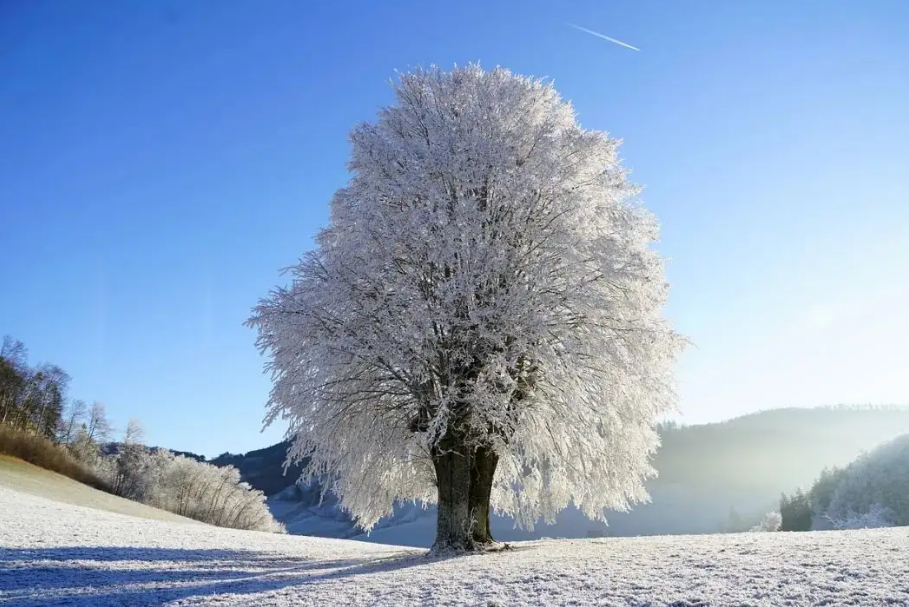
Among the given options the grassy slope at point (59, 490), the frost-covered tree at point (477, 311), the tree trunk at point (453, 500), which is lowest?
the grassy slope at point (59, 490)

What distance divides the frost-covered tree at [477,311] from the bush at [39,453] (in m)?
47.4

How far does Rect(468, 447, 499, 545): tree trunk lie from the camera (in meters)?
15.8

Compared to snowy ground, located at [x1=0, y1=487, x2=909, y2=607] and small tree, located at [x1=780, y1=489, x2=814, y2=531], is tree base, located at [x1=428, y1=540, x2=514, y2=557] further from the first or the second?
small tree, located at [x1=780, y1=489, x2=814, y2=531]

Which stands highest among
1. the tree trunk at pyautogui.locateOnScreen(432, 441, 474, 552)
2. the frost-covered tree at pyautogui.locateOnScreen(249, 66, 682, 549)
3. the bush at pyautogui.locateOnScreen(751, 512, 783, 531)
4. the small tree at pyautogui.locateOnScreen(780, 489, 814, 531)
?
the frost-covered tree at pyautogui.locateOnScreen(249, 66, 682, 549)

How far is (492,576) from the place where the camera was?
10.4 metres

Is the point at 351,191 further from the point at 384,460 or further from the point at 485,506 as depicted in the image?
the point at 485,506

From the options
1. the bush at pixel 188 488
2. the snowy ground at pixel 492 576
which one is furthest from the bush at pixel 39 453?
the snowy ground at pixel 492 576

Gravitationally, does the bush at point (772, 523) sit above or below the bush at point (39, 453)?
below

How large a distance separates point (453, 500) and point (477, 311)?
5.20 meters

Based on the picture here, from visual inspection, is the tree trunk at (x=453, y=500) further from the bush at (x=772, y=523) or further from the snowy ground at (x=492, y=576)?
the bush at (x=772, y=523)

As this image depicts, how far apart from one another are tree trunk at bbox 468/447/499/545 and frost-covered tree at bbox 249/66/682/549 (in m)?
0.06

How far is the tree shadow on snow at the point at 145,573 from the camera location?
34.7 feet

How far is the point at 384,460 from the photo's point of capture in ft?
57.5

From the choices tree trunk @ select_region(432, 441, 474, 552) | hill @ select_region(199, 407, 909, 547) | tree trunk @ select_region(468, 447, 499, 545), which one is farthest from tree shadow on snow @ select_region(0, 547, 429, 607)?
hill @ select_region(199, 407, 909, 547)
